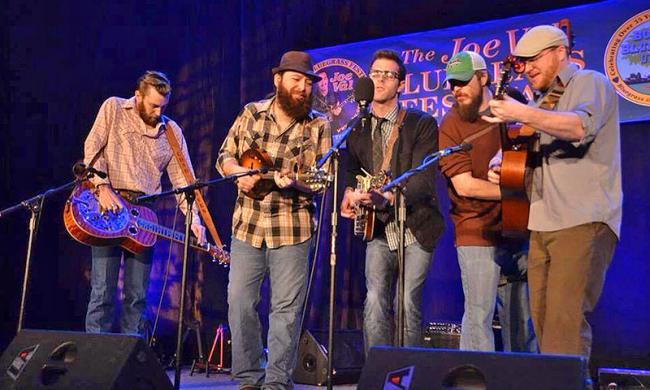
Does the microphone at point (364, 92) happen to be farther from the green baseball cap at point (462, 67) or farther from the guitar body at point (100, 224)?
the guitar body at point (100, 224)

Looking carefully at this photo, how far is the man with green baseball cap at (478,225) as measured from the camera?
4.50 m

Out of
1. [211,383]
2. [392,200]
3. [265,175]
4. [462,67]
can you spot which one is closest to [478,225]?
[392,200]

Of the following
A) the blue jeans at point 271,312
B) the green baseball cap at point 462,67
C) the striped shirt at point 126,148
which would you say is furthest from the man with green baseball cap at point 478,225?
the striped shirt at point 126,148

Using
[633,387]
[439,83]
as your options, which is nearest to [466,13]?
[439,83]

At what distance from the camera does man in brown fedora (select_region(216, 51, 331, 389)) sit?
4.66 m

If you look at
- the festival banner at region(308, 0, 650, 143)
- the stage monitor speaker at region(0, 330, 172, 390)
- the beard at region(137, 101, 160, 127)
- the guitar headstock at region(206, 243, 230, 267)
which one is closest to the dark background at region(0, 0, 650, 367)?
the festival banner at region(308, 0, 650, 143)

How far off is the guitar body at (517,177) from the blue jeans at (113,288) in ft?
9.41

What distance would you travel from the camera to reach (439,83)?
7.19 metres

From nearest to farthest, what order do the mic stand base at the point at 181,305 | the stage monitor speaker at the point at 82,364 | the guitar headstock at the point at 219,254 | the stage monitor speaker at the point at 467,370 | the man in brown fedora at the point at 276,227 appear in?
the stage monitor speaker at the point at 467,370 < the stage monitor speaker at the point at 82,364 < the mic stand base at the point at 181,305 < the man in brown fedora at the point at 276,227 < the guitar headstock at the point at 219,254

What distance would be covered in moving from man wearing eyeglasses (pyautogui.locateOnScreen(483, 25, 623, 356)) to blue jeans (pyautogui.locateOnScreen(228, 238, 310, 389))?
1445mm

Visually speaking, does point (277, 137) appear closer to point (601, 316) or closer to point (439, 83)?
point (439, 83)

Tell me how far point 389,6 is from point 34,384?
5.20 m

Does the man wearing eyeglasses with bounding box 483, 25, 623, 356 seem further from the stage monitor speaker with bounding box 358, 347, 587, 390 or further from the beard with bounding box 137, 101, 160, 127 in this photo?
the beard with bounding box 137, 101, 160, 127

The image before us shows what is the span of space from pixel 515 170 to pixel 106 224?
10.2 feet
